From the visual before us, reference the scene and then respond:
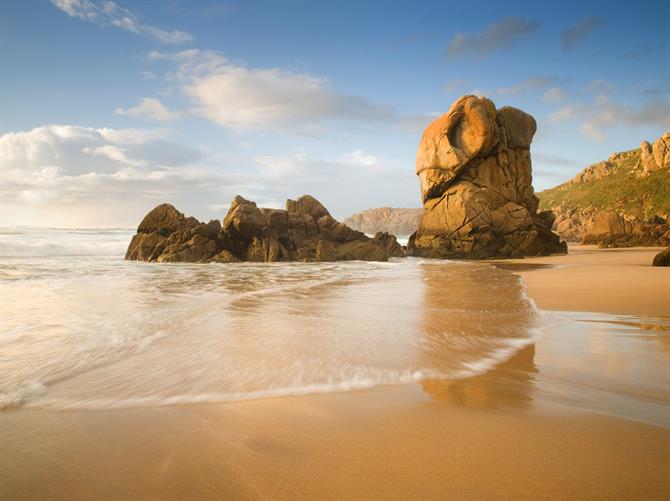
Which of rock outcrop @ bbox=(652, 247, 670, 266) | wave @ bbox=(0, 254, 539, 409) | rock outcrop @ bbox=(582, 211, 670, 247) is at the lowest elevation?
wave @ bbox=(0, 254, 539, 409)


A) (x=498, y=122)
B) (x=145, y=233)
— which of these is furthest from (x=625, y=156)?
(x=145, y=233)

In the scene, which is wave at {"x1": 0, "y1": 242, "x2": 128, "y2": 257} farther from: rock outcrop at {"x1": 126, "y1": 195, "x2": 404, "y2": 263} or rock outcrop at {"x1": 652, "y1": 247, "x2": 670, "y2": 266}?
rock outcrop at {"x1": 652, "y1": 247, "x2": 670, "y2": 266}

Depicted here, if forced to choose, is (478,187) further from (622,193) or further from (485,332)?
(622,193)

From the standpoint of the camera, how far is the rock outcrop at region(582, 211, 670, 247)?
3312 cm

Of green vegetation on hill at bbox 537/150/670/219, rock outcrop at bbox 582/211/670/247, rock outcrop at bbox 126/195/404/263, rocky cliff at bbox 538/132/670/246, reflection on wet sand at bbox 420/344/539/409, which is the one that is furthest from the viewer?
green vegetation on hill at bbox 537/150/670/219

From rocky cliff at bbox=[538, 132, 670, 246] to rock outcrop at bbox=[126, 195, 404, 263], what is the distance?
25.4 m

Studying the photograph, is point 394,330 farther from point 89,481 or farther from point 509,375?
point 89,481

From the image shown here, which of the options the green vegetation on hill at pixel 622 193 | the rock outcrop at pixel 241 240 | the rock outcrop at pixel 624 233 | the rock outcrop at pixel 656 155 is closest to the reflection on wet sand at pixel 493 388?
the rock outcrop at pixel 241 240

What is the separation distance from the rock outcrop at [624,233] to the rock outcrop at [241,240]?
24005mm

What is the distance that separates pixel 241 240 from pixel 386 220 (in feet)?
360

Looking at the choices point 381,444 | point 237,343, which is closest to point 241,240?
point 237,343

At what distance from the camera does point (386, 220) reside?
130750 millimetres

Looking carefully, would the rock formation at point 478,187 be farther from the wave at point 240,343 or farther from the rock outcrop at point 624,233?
the wave at point 240,343

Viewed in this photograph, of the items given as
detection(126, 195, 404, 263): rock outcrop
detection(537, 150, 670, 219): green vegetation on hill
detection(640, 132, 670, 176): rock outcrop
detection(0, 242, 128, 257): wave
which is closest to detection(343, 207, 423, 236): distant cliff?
detection(537, 150, 670, 219): green vegetation on hill
